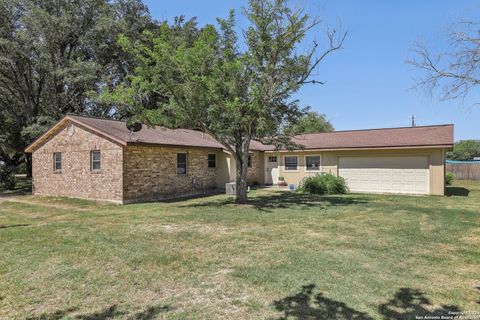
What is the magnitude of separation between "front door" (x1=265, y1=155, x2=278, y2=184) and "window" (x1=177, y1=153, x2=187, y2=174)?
7.40m

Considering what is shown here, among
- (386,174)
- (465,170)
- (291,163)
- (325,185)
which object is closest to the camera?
(325,185)

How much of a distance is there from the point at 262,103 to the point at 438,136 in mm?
11126

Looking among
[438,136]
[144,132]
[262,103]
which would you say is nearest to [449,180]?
[438,136]

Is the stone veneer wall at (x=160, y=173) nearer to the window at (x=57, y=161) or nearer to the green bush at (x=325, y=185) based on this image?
the window at (x=57, y=161)

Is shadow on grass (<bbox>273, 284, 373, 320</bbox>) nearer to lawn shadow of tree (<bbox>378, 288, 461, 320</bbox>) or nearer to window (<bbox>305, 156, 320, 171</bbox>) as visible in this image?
lawn shadow of tree (<bbox>378, 288, 461, 320</bbox>)

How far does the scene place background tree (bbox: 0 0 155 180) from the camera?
21719 mm

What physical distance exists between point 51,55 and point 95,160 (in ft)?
44.3

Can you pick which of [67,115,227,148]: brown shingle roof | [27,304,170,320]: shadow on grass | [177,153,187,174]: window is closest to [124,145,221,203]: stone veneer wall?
[177,153,187,174]: window

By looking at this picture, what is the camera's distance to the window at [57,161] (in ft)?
52.7

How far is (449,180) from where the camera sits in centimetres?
2273

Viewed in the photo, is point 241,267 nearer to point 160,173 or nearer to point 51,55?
point 160,173

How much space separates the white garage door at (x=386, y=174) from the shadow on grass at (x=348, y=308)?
1429 centimetres

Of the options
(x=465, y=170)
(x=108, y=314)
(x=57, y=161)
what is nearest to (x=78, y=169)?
(x=57, y=161)

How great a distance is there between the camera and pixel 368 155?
1797 cm
